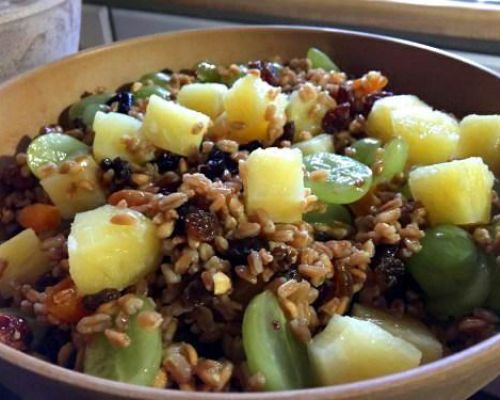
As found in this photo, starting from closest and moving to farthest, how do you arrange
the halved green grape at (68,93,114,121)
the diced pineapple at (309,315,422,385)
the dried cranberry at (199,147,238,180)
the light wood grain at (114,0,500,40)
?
the diced pineapple at (309,315,422,385), the dried cranberry at (199,147,238,180), the halved green grape at (68,93,114,121), the light wood grain at (114,0,500,40)

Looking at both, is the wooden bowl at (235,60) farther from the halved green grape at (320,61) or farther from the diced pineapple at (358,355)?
the diced pineapple at (358,355)

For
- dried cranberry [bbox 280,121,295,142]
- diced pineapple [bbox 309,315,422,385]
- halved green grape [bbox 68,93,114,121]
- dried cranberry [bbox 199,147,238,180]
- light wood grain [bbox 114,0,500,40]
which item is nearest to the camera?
diced pineapple [bbox 309,315,422,385]

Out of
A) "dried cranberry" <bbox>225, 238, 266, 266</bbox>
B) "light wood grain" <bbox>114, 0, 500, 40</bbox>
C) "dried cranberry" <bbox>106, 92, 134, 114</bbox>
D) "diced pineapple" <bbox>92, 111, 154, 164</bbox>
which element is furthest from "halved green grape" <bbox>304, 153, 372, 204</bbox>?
"light wood grain" <bbox>114, 0, 500, 40</bbox>

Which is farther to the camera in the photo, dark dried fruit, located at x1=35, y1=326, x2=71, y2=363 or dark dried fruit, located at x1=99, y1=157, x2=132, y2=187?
dark dried fruit, located at x1=99, y1=157, x2=132, y2=187

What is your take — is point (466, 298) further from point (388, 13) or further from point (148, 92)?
point (388, 13)

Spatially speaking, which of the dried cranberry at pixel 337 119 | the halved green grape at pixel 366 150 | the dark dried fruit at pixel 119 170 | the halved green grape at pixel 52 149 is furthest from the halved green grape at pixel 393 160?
the halved green grape at pixel 52 149

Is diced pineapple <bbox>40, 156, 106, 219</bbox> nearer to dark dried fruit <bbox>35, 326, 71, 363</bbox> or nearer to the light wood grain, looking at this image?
dark dried fruit <bbox>35, 326, 71, 363</bbox>

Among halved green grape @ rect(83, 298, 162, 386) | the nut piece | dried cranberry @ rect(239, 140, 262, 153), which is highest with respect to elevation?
dried cranberry @ rect(239, 140, 262, 153)
